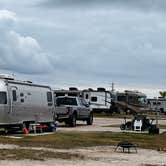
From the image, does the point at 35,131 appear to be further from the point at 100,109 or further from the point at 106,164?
the point at 100,109

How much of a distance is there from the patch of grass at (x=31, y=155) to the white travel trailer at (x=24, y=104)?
7526 mm

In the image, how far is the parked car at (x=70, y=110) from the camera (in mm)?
33719

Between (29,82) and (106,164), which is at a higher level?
(29,82)

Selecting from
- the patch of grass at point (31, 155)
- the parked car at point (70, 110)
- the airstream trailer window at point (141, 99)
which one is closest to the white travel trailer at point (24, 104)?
the parked car at point (70, 110)

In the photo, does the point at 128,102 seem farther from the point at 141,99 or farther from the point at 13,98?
the point at 13,98

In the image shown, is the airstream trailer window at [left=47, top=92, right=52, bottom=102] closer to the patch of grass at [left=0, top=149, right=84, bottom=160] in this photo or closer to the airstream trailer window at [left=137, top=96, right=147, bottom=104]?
the patch of grass at [left=0, top=149, right=84, bottom=160]

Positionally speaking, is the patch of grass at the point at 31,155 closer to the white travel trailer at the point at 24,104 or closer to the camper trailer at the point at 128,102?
the white travel trailer at the point at 24,104

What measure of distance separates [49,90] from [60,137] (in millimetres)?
5950

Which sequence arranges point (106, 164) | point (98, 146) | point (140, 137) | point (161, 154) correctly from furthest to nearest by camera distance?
point (140, 137) < point (98, 146) < point (161, 154) < point (106, 164)

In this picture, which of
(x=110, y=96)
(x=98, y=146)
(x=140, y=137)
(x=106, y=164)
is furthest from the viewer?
(x=110, y=96)

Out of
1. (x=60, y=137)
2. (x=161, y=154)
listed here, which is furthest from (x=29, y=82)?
(x=161, y=154)

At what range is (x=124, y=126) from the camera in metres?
31.2

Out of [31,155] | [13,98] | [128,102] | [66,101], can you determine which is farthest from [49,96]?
[128,102]

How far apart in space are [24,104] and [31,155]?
10308 millimetres
